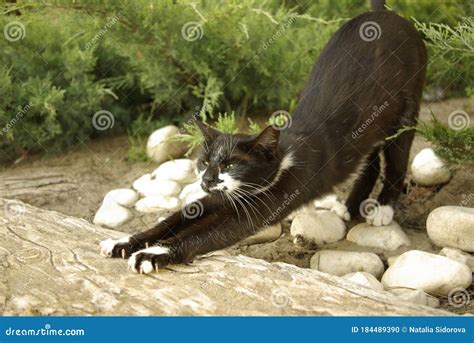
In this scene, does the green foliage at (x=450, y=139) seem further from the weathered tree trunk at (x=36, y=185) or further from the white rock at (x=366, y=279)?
the weathered tree trunk at (x=36, y=185)

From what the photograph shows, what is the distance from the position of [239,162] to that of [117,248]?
67 centimetres

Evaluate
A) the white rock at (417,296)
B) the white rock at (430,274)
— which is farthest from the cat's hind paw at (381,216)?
the white rock at (417,296)

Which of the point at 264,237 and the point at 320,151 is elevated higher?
the point at 320,151

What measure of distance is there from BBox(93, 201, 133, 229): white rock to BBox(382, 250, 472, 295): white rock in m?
1.69

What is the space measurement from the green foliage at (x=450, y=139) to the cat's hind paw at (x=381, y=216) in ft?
1.64

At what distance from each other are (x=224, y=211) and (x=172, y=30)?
6.15 ft

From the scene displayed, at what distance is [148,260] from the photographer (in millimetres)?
2549

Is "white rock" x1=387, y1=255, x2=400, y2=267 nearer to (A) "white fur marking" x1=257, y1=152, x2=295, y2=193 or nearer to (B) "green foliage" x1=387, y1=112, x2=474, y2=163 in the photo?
(B) "green foliage" x1=387, y1=112, x2=474, y2=163

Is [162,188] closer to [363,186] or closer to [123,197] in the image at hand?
[123,197]

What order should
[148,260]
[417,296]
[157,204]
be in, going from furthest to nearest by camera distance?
[157,204] → [417,296] → [148,260]

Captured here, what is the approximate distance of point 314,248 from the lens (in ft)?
11.4

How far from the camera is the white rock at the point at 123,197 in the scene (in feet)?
12.8

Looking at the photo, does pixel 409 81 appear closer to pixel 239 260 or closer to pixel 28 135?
pixel 239 260

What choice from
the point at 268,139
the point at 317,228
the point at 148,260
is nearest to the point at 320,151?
the point at 268,139
